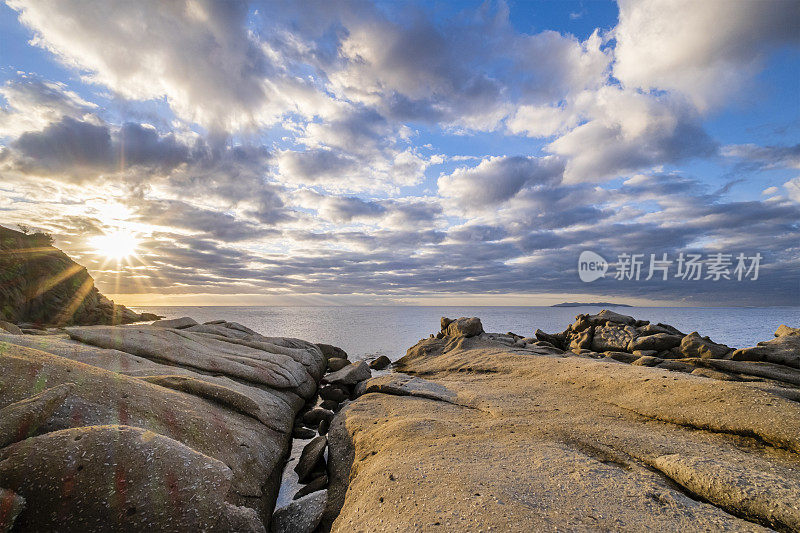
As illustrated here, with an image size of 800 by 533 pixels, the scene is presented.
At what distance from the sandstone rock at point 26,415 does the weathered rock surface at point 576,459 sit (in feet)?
18.9

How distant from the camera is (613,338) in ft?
79.3

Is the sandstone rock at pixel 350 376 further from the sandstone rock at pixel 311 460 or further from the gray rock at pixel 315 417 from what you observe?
the sandstone rock at pixel 311 460

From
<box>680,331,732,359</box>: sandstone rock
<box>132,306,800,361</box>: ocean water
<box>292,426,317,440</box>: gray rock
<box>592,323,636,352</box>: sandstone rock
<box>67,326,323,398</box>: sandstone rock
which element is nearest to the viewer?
<box>292,426,317,440</box>: gray rock

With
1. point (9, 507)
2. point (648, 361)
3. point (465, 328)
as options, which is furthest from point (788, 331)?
point (9, 507)

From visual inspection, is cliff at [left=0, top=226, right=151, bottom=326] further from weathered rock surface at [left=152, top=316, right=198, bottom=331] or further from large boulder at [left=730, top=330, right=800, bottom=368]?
large boulder at [left=730, top=330, right=800, bottom=368]

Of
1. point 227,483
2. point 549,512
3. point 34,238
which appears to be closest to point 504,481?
point 549,512

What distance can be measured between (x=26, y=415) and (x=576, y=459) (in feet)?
35.3

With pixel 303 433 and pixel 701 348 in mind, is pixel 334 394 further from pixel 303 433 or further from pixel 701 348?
pixel 701 348

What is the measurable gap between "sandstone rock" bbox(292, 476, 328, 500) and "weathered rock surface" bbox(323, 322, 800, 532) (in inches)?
17.8

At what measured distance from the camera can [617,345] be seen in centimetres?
2331

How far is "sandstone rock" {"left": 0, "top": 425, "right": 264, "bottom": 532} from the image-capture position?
4652mm

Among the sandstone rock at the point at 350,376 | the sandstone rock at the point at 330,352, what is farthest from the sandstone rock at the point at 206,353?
the sandstone rock at the point at 330,352

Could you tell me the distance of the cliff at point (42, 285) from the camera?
3597 centimetres

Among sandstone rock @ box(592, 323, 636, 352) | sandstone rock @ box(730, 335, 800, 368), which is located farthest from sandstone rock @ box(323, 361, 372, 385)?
sandstone rock @ box(730, 335, 800, 368)
